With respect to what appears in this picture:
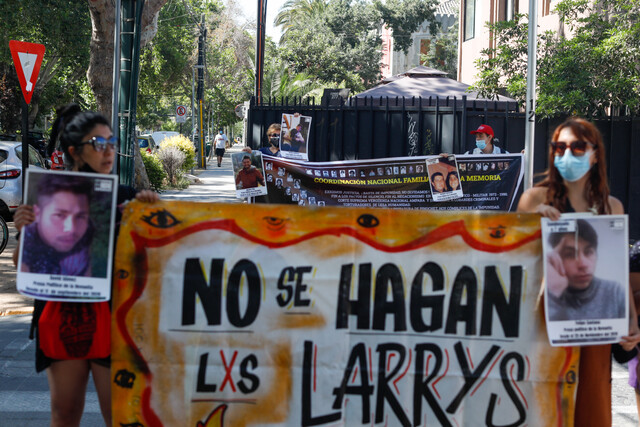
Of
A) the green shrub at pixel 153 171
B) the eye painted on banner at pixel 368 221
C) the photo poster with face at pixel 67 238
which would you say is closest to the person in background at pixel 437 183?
the eye painted on banner at pixel 368 221

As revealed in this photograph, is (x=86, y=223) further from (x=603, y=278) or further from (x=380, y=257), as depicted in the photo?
(x=603, y=278)

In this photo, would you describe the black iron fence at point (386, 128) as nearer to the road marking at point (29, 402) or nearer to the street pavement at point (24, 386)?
the street pavement at point (24, 386)

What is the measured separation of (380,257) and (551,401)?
1052mm

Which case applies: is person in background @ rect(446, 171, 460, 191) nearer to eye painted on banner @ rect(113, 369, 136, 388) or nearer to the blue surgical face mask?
the blue surgical face mask

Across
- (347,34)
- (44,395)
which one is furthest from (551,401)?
(347,34)

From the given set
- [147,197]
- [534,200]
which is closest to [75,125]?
[147,197]

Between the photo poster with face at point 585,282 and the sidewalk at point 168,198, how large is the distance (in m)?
3.68

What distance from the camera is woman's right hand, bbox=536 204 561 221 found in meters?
3.54

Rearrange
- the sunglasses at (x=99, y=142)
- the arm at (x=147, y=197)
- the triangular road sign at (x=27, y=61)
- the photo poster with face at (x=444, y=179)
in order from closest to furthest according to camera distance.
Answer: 1. the sunglasses at (x=99, y=142)
2. the arm at (x=147, y=197)
3. the photo poster with face at (x=444, y=179)
4. the triangular road sign at (x=27, y=61)

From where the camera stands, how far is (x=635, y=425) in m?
5.13

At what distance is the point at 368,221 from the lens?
3713 millimetres

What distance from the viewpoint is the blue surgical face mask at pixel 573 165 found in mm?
3590

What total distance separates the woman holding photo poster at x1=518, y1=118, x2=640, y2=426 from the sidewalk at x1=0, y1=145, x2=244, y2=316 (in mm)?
3604

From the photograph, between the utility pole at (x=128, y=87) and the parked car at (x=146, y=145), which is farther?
the parked car at (x=146, y=145)
